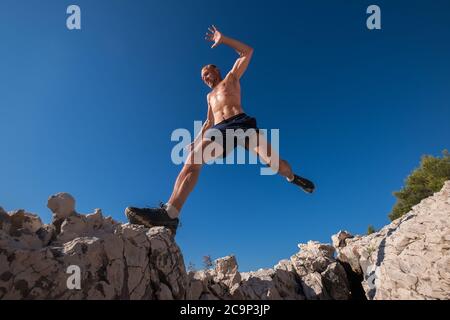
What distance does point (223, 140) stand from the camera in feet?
16.3

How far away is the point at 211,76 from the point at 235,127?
1.82 metres

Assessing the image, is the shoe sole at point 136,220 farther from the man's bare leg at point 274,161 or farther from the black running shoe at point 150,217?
the man's bare leg at point 274,161

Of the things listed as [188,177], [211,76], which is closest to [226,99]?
[211,76]

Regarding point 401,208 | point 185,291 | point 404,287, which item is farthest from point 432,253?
point 401,208

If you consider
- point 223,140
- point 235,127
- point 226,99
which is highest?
point 226,99

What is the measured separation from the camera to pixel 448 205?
5234 mm

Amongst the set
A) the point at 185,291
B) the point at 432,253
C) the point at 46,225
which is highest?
the point at 46,225

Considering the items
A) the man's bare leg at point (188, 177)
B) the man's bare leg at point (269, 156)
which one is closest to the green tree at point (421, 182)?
the man's bare leg at point (269, 156)

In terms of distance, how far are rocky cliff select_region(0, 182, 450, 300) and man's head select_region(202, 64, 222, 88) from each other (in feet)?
12.0

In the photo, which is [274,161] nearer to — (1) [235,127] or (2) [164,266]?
(1) [235,127]
